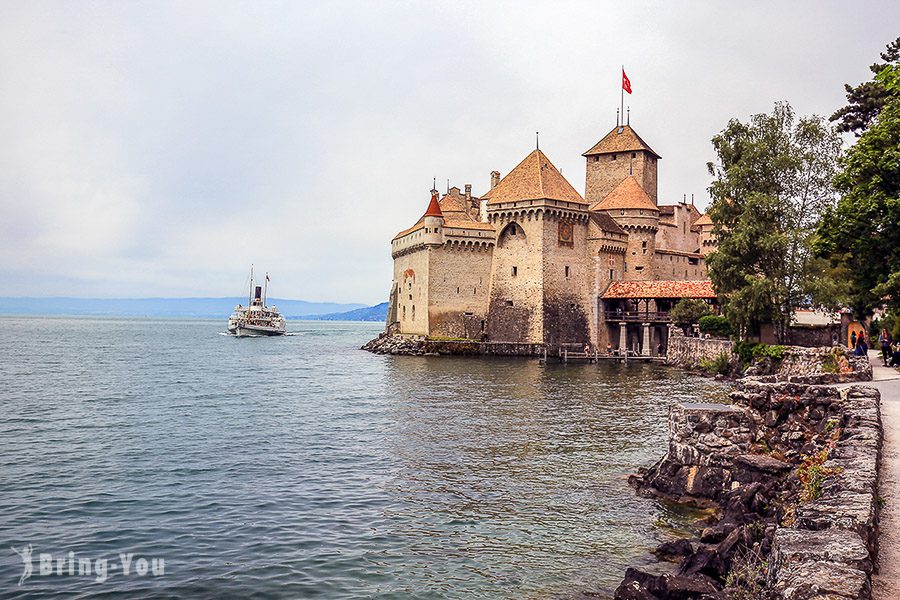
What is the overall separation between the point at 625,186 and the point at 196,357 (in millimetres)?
41557

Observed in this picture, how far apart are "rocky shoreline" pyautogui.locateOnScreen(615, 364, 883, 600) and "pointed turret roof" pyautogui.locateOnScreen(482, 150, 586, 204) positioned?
4081cm

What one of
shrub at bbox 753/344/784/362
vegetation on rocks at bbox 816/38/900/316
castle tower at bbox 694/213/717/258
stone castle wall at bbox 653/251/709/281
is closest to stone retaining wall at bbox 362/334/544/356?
stone castle wall at bbox 653/251/709/281

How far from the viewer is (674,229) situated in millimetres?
69500

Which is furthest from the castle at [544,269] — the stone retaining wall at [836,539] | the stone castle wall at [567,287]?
the stone retaining wall at [836,539]

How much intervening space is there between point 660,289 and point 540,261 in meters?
9.53

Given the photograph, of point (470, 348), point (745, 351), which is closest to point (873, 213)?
point (745, 351)

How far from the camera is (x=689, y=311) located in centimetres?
5084

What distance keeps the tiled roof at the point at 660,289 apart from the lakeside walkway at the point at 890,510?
1522 inches

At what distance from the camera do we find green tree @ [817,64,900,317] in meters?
20.4

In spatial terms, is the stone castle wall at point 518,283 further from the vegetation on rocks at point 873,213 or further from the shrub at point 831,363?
the vegetation on rocks at point 873,213

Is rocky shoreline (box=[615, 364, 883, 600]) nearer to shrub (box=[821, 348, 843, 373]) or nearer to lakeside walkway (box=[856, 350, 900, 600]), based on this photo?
lakeside walkway (box=[856, 350, 900, 600])

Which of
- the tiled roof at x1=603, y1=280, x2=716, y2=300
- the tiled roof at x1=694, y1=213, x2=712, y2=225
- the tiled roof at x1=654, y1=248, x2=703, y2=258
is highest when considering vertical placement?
the tiled roof at x1=694, y1=213, x2=712, y2=225

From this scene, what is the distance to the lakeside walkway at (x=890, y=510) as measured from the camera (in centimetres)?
672

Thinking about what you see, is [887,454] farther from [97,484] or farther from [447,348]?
[447,348]
